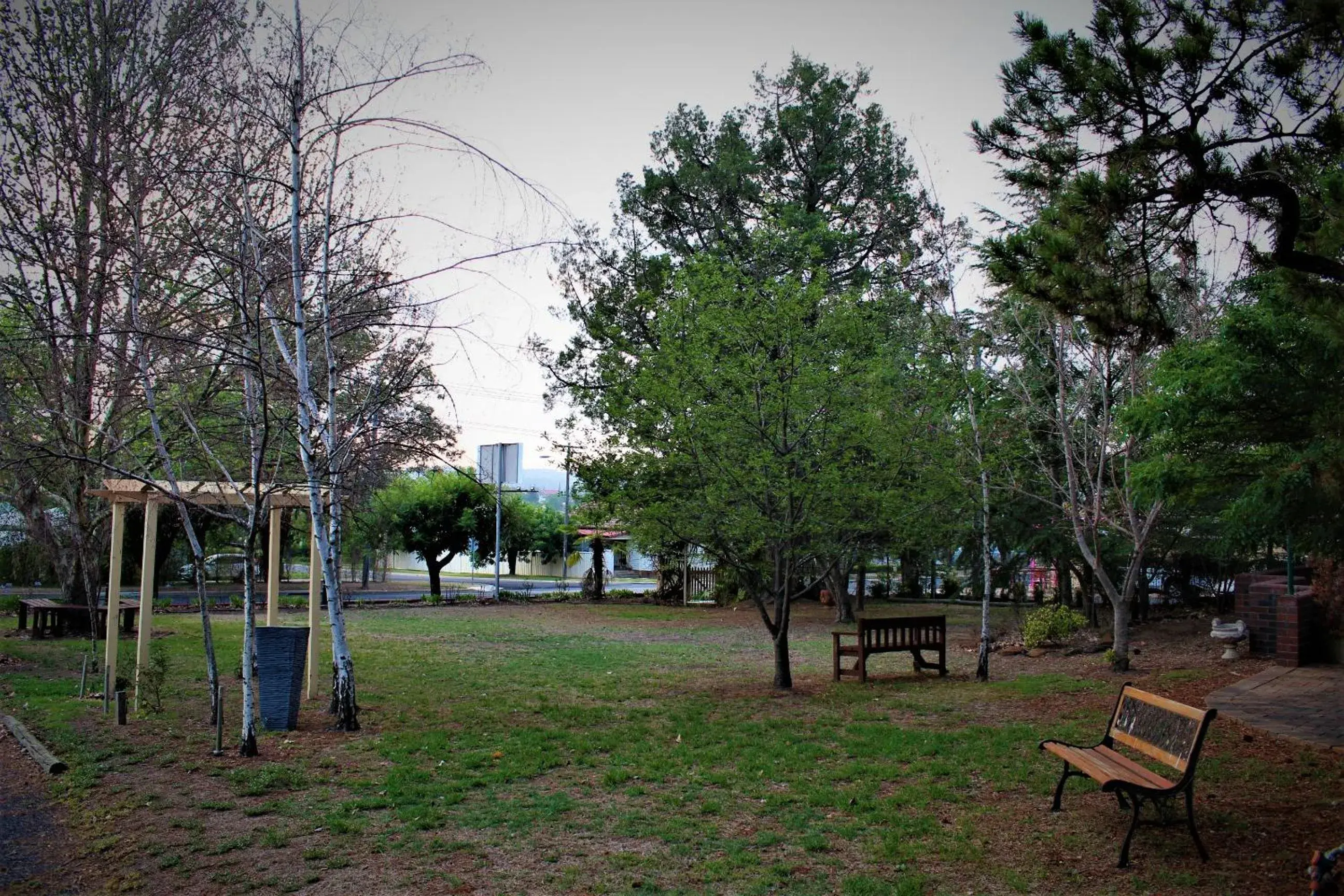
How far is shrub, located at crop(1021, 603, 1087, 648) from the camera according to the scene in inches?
563

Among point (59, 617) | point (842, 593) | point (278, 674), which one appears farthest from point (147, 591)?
point (842, 593)

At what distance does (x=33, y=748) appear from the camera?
7.16 m

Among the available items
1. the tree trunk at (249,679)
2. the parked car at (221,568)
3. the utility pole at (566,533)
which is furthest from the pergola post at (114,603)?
the parked car at (221,568)

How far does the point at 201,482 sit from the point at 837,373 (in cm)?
696

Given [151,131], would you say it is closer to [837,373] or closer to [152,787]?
[152,787]

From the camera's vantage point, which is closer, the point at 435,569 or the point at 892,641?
the point at 892,641

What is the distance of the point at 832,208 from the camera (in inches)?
843

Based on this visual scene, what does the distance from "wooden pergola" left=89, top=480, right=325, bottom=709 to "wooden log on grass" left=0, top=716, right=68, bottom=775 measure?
887mm

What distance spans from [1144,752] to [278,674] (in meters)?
6.93

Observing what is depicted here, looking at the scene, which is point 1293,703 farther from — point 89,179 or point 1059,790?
point 89,179

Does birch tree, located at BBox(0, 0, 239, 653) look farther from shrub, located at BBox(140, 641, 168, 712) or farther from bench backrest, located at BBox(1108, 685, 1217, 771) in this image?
bench backrest, located at BBox(1108, 685, 1217, 771)

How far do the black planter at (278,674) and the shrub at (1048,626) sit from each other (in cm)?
1101

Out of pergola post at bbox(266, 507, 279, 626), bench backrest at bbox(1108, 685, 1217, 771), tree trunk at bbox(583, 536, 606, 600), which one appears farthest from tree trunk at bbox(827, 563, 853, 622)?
bench backrest at bbox(1108, 685, 1217, 771)

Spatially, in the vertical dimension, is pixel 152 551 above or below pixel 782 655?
above
